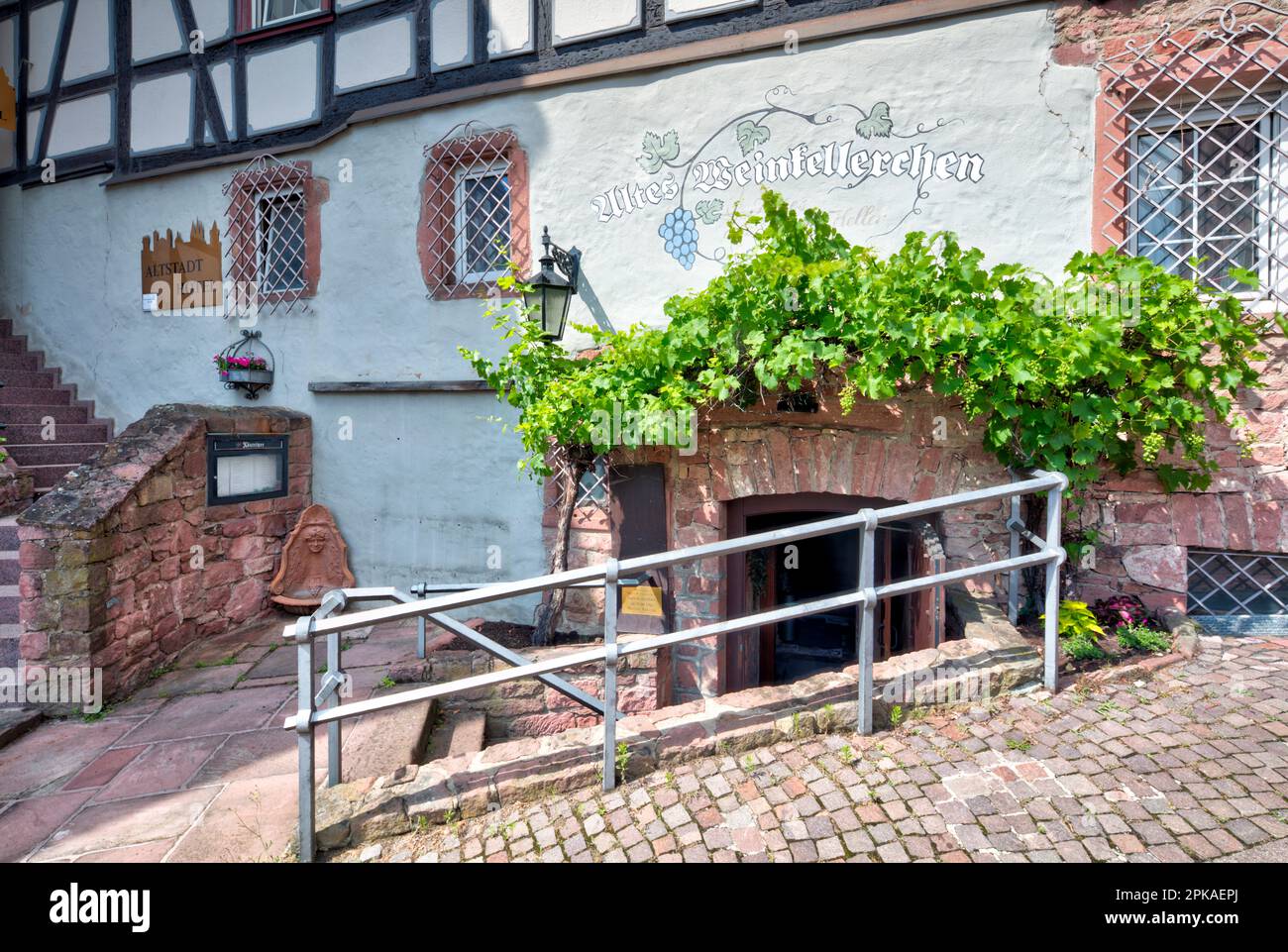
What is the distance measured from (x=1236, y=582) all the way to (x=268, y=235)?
7.42m

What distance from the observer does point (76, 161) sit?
261 inches

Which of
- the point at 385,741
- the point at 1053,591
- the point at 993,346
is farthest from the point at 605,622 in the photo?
the point at 993,346

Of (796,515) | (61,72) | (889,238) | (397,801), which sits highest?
(61,72)

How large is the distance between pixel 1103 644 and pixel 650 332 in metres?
2.73

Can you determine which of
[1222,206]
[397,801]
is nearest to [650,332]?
[397,801]

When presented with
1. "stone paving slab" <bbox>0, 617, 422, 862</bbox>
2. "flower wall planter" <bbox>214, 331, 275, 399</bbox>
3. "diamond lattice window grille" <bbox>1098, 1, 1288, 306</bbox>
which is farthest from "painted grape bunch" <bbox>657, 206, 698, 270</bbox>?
"flower wall planter" <bbox>214, 331, 275, 399</bbox>

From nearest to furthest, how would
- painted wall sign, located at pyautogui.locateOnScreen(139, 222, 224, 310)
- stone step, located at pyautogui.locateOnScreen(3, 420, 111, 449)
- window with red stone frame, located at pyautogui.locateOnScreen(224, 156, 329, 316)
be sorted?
window with red stone frame, located at pyautogui.locateOnScreen(224, 156, 329, 316) → stone step, located at pyautogui.locateOnScreen(3, 420, 111, 449) → painted wall sign, located at pyautogui.locateOnScreen(139, 222, 224, 310)

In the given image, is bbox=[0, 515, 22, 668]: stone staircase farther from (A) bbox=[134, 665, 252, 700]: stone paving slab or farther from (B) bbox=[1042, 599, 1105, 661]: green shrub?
(B) bbox=[1042, 599, 1105, 661]: green shrub

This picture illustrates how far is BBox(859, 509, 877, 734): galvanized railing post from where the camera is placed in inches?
97.6

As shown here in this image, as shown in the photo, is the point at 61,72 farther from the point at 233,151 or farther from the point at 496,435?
the point at 496,435

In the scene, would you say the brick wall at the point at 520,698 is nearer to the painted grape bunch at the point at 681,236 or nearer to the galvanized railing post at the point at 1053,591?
the galvanized railing post at the point at 1053,591

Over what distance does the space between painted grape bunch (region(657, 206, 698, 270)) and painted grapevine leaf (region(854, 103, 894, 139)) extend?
1168 mm

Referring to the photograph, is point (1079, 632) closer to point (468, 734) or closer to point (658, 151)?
point (468, 734)

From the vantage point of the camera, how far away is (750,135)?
4324mm
